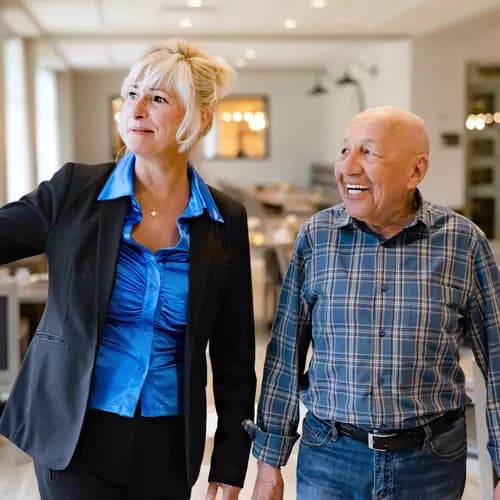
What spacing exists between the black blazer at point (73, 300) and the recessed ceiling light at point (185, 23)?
1018cm

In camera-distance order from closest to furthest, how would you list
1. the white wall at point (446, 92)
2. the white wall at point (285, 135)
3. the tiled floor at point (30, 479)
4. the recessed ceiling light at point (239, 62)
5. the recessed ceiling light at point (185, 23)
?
the tiled floor at point (30, 479) → the recessed ceiling light at point (185, 23) → the white wall at point (446, 92) → the recessed ceiling light at point (239, 62) → the white wall at point (285, 135)

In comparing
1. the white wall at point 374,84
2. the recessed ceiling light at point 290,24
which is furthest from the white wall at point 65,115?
the recessed ceiling light at point 290,24

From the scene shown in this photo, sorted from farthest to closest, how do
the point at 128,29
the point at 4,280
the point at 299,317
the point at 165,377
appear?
the point at 128,29 < the point at 4,280 < the point at 299,317 < the point at 165,377

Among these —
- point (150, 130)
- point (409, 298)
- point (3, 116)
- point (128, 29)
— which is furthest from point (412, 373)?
point (128, 29)

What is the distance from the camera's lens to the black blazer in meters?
1.64

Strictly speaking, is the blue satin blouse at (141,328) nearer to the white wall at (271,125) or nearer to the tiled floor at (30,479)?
the tiled floor at (30,479)

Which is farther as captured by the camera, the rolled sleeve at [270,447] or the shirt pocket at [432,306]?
the rolled sleeve at [270,447]

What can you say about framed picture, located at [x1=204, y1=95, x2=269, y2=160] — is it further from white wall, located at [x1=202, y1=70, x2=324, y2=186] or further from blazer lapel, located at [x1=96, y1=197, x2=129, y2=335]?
blazer lapel, located at [x1=96, y1=197, x2=129, y2=335]

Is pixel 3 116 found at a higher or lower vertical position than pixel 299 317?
higher

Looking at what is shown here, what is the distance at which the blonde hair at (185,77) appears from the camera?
1694 mm

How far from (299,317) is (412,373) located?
283 mm

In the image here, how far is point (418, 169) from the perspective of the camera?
6.07 feet

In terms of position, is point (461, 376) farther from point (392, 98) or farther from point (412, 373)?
point (392, 98)

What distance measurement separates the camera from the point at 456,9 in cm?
1009
